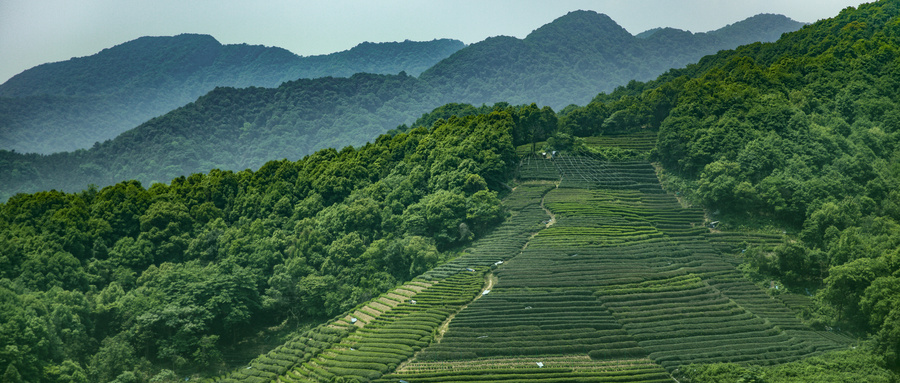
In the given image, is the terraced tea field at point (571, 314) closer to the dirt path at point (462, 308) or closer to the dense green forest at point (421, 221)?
the dirt path at point (462, 308)

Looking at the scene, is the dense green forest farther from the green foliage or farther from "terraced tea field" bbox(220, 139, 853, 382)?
"terraced tea field" bbox(220, 139, 853, 382)

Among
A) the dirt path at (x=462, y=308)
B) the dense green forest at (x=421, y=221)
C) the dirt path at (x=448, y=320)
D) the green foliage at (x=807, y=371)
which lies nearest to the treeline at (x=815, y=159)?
the dense green forest at (x=421, y=221)

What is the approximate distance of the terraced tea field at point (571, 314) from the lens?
40.5 metres

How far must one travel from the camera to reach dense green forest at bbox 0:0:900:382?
1861 inches

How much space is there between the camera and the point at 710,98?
75500 millimetres

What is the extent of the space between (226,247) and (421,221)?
20.7 metres

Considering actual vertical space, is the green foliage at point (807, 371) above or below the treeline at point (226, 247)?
below

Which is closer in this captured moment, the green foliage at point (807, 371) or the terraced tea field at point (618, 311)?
the green foliage at point (807, 371)

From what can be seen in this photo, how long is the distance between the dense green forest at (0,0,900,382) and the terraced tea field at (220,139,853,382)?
227 cm

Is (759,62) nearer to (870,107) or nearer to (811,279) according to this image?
(870,107)

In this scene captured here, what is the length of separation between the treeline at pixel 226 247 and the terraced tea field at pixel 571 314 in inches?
258

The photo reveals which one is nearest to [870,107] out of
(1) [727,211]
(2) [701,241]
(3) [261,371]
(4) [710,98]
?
(4) [710,98]

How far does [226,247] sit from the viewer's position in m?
67.1

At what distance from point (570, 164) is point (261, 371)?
4213 centimetres
